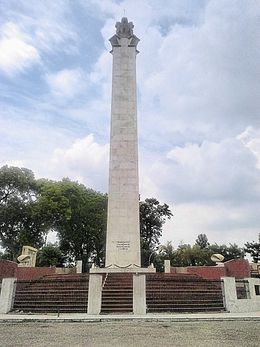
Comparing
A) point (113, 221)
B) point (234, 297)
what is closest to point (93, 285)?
point (234, 297)

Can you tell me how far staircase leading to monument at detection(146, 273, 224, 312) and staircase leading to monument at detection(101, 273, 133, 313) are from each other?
85cm

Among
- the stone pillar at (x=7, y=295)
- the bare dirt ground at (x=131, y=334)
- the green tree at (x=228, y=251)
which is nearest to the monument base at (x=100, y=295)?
the bare dirt ground at (x=131, y=334)

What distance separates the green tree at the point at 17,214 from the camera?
125 ft

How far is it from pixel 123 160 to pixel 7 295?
44.7 ft

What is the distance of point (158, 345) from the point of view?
23.6 ft

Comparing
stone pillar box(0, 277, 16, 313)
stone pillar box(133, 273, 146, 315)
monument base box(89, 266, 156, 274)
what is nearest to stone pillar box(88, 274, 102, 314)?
stone pillar box(133, 273, 146, 315)

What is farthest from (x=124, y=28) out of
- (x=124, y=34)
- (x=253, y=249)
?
(x=253, y=249)

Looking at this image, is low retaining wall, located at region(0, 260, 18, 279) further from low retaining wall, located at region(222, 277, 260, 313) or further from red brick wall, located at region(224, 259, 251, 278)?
red brick wall, located at region(224, 259, 251, 278)

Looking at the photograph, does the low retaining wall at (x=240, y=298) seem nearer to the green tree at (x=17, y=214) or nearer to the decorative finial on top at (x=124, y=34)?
the decorative finial on top at (x=124, y=34)

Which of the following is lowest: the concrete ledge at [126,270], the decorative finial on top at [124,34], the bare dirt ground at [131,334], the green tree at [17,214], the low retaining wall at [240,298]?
the bare dirt ground at [131,334]

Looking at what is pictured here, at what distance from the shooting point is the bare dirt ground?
7441mm

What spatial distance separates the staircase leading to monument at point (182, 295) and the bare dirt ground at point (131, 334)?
3.31 meters

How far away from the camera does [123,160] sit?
84.1ft

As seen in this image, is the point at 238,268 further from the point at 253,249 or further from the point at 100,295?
the point at 253,249
